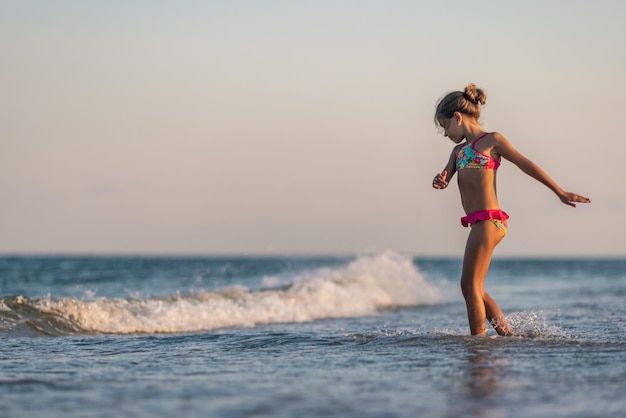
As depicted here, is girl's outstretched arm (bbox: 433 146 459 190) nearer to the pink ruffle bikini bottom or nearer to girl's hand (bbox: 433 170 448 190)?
girl's hand (bbox: 433 170 448 190)

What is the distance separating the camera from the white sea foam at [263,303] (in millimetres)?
11023

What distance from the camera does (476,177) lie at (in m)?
6.72

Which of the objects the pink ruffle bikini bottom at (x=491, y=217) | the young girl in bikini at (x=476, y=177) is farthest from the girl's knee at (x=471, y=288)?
the pink ruffle bikini bottom at (x=491, y=217)

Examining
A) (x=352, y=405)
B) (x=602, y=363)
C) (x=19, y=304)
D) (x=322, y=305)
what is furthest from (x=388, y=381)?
(x=322, y=305)

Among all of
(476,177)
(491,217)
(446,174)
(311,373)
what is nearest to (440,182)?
(446,174)

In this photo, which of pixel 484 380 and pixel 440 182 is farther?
pixel 440 182

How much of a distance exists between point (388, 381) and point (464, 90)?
9.45 feet

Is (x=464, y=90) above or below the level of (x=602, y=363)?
above

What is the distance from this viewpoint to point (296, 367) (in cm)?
580

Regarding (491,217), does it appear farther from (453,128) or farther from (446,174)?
(453,128)

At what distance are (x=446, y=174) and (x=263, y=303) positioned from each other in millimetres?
7911

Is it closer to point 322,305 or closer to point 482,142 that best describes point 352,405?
point 482,142

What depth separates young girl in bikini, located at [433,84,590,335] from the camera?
6.68 metres

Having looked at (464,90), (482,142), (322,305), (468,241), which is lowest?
(322,305)
